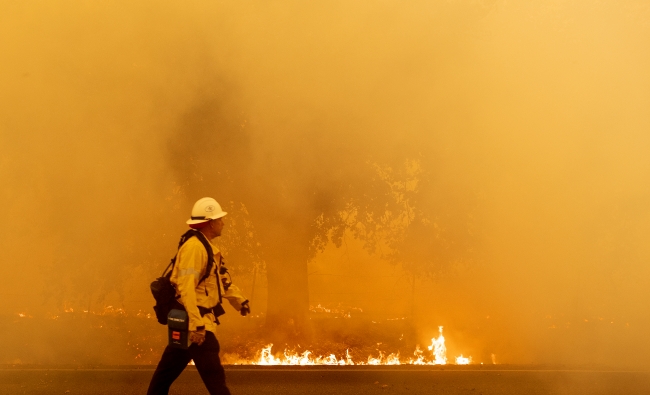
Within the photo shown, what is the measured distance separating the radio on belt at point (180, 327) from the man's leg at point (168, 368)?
11 centimetres

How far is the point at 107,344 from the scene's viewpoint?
6.62m

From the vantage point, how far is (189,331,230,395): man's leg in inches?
122

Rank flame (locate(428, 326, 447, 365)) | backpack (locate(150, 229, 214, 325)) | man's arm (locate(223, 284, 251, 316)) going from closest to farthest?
backpack (locate(150, 229, 214, 325)) < man's arm (locate(223, 284, 251, 316)) < flame (locate(428, 326, 447, 365))

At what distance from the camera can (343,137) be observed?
547cm

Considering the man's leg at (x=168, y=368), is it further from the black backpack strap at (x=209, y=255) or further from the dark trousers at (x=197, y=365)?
the black backpack strap at (x=209, y=255)

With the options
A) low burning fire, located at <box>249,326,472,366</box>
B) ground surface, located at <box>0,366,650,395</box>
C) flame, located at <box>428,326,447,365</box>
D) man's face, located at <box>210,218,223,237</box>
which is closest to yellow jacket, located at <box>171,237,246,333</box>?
man's face, located at <box>210,218,223,237</box>

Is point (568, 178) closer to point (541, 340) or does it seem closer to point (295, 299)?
point (541, 340)

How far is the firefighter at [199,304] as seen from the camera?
2.98 meters

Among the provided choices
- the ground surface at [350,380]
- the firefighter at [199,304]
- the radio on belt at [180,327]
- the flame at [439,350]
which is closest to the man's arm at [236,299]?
the firefighter at [199,304]

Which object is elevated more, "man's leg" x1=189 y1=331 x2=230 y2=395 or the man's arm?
the man's arm

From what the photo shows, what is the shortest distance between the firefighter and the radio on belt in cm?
4

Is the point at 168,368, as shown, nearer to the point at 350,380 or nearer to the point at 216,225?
the point at 216,225

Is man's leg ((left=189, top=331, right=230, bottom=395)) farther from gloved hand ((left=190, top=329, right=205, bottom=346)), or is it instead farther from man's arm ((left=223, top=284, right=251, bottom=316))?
man's arm ((left=223, top=284, right=251, bottom=316))

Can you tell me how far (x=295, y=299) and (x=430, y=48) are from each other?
291 centimetres
